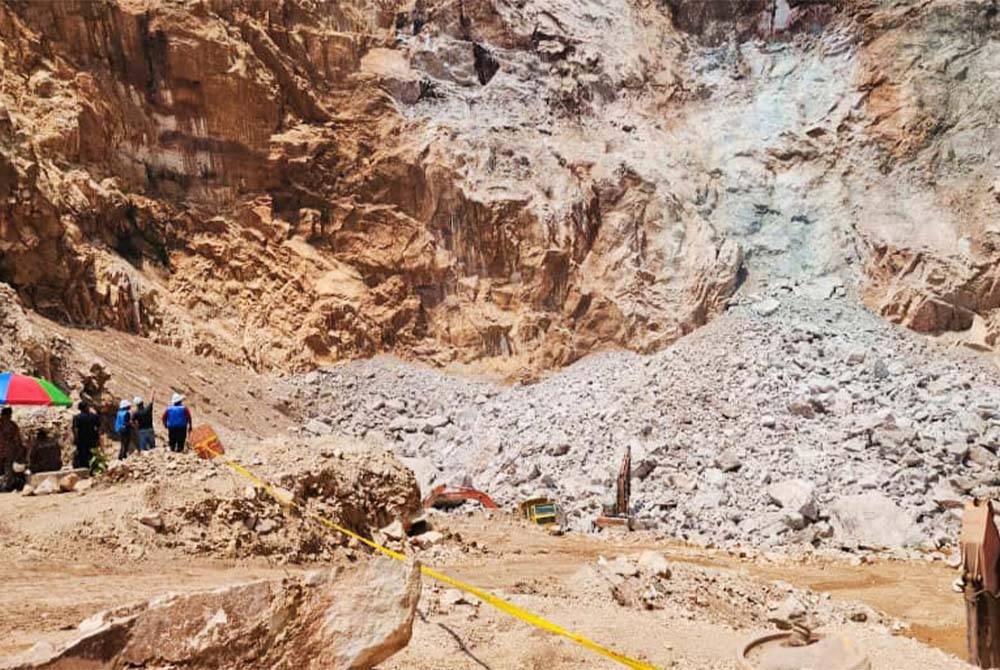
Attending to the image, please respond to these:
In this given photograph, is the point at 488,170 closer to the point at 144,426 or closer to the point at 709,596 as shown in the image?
the point at 144,426

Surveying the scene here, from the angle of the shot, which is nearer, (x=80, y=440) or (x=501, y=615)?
(x=501, y=615)

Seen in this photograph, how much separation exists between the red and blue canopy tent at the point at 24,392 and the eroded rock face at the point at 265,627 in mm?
6931

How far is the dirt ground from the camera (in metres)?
4.77

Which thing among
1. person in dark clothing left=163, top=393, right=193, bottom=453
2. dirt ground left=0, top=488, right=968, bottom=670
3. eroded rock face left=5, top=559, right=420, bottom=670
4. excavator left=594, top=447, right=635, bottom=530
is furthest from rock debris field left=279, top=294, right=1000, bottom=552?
eroded rock face left=5, top=559, right=420, bottom=670

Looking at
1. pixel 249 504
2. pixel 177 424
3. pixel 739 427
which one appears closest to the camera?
pixel 249 504

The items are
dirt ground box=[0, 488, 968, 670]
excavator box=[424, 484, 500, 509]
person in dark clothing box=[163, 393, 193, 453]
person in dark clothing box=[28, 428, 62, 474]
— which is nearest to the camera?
dirt ground box=[0, 488, 968, 670]

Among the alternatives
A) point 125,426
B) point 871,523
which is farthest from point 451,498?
point 871,523

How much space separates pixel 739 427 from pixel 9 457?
11194mm

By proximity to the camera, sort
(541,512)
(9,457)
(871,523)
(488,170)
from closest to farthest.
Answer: (9,457) → (871,523) → (541,512) → (488,170)

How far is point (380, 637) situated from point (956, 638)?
6315mm

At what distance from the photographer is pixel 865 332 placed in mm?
18156

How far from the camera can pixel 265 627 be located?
343 centimetres

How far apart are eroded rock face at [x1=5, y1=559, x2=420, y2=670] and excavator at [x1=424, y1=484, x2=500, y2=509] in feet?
28.4

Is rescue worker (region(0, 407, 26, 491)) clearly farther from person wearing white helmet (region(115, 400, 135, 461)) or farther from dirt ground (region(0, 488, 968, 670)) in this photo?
person wearing white helmet (region(115, 400, 135, 461))
